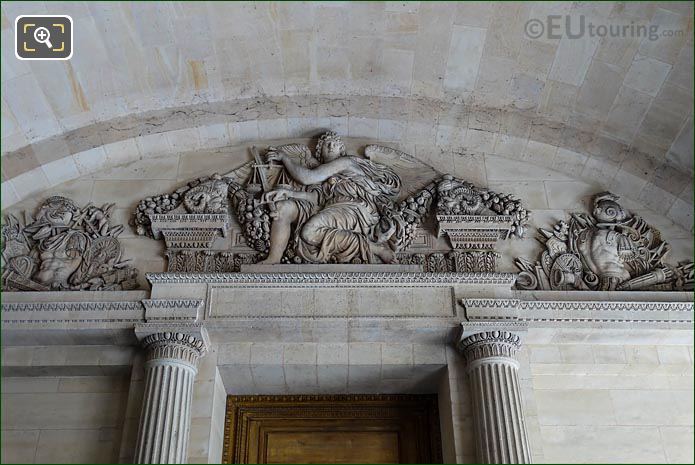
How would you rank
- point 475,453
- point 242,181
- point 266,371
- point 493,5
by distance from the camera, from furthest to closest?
point 242,181 < point 493,5 < point 266,371 < point 475,453

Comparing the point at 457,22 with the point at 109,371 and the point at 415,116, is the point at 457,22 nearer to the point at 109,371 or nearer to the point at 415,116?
the point at 415,116

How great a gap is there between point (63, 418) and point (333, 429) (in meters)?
2.62

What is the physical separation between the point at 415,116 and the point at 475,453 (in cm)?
388

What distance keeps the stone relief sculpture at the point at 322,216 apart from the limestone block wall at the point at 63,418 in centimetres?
146

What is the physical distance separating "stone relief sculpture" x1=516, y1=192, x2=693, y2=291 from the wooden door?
1778mm

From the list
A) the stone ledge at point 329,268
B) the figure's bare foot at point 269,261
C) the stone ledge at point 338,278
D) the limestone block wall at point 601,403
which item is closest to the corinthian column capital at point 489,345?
the limestone block wall at point 601,403

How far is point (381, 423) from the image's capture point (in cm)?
672

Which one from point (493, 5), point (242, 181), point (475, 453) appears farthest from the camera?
point (242, 181)

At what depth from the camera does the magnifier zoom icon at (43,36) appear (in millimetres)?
6984

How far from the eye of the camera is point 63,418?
20.6 feet

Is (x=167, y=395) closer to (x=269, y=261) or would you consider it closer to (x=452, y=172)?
(x=269, y=261)

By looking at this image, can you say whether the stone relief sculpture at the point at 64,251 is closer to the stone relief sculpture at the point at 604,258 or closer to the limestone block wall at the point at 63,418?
the limestone block wall at the point at 63,418

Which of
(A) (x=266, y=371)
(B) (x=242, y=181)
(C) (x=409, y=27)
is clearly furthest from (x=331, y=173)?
(A) (x=266, y=371)

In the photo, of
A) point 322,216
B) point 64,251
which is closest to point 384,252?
point 322,216
